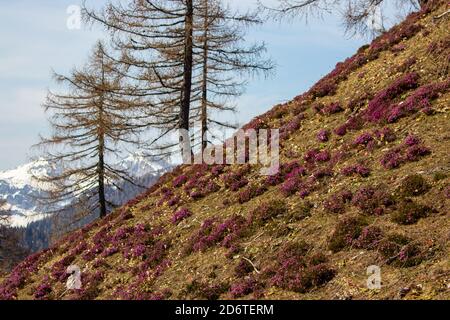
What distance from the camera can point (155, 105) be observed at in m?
23.5

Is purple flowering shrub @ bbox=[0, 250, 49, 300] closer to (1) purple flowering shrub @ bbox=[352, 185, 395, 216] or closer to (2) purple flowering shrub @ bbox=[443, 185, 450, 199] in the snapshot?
(1) purple flowering shrub @ bbox=[352, 185, 395, 216]

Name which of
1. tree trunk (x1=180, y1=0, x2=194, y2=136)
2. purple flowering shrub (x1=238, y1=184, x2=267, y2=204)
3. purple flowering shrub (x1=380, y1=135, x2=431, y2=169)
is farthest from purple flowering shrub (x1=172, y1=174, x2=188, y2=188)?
purple flowering shrub (x1=380, y1=135, x2=431, y2=169)

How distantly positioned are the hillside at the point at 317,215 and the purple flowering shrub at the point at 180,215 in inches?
2.7

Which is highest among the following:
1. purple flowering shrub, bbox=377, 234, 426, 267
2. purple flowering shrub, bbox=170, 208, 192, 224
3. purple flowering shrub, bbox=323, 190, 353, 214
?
purple flowering shrub, bbox=323, 190, 353, 214

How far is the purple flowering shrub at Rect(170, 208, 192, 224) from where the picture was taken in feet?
51.1

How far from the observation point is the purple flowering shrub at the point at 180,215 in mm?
15578

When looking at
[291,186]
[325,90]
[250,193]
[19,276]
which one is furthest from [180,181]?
[19,276]

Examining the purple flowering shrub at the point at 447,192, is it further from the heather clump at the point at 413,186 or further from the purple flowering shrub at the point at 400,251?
the purple flowering shrub at the point at 400,251

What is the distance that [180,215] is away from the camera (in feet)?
51.6

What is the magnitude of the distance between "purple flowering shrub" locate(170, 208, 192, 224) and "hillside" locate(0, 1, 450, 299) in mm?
69
